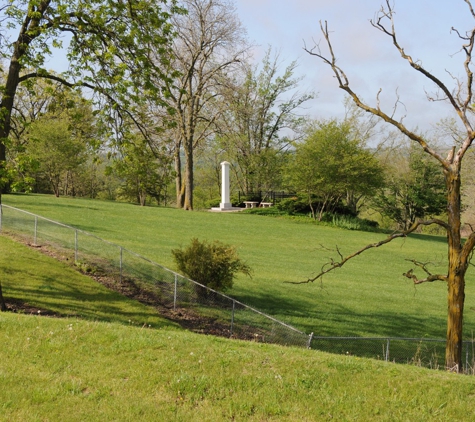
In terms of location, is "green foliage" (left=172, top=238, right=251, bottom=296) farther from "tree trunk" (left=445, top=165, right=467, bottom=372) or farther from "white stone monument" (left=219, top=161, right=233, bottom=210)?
"white stone monument" (left=219, top=161, right=233, bottom=210)

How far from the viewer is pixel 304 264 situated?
22.3m

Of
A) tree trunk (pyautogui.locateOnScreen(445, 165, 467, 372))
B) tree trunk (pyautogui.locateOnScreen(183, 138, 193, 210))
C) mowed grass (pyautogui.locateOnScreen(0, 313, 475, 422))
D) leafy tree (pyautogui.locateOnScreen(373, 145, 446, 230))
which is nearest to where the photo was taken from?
mowed grass (pyautogui.locateOnScreen(0, 313, 475, 422))

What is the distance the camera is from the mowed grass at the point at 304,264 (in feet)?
49.9

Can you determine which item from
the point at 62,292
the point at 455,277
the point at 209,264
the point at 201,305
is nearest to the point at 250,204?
the point at 209,264

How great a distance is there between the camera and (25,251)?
16.5 meters

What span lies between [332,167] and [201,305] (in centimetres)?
2697

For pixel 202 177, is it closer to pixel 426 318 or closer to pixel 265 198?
pixel 265 198

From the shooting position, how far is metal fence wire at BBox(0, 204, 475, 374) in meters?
11.7

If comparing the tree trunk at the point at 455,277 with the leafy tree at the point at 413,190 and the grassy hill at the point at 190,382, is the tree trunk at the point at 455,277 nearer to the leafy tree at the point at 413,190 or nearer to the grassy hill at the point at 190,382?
the grassy hill at the point at 190,382

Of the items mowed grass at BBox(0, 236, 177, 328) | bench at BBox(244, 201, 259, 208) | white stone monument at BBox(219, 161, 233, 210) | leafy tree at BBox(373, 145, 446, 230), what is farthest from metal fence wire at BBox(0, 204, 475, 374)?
leafy tree at BBox(373, 145, 446, 230)

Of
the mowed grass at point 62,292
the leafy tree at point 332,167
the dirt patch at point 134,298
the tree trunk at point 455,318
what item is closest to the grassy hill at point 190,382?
the tree trunk at point 455,318

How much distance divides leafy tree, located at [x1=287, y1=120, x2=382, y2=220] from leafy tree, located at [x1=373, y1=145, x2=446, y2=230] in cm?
780

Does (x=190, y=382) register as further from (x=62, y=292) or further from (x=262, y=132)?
(x=262, y=132)

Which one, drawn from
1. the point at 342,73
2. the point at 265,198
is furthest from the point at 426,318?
the point at 265,198
